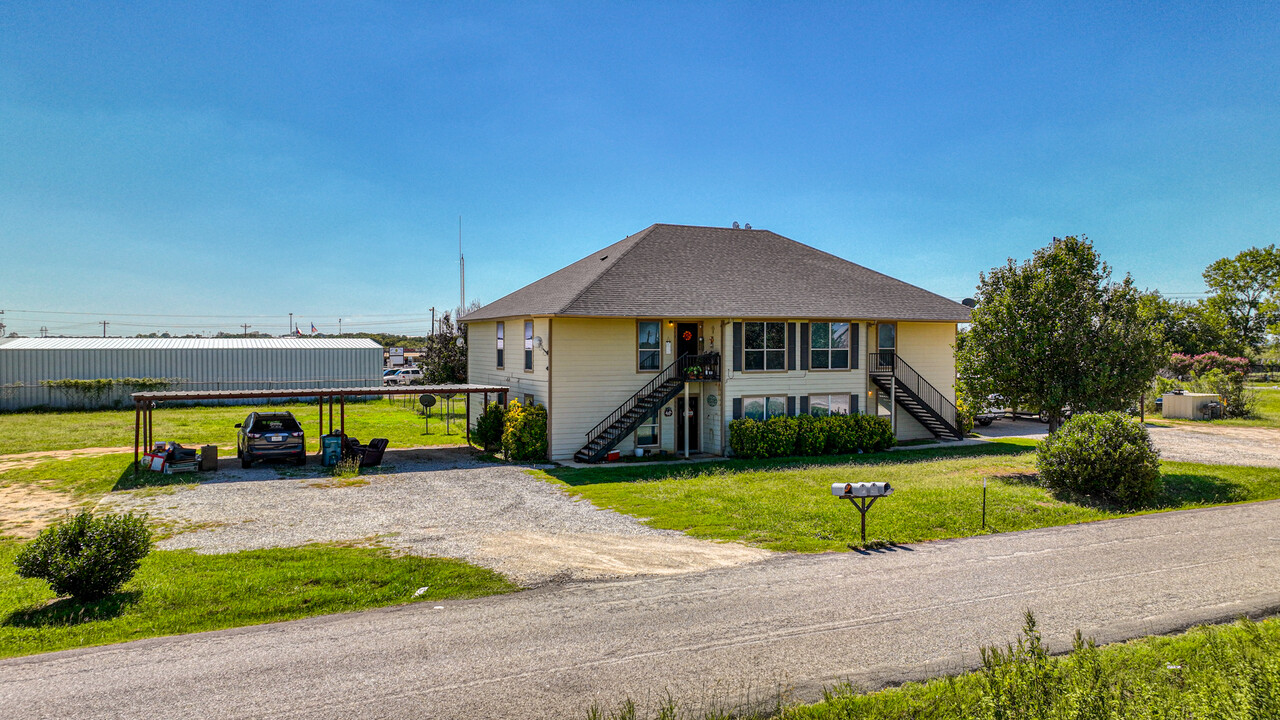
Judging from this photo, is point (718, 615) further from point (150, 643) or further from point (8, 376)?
point (8, 376)

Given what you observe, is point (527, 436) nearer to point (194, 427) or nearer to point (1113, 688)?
point (1113, 688)

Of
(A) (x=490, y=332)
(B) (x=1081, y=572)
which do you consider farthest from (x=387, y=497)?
(B) (x=1081, y=572)

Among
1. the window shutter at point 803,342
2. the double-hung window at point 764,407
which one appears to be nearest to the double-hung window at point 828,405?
the double-hung window at point 764,407

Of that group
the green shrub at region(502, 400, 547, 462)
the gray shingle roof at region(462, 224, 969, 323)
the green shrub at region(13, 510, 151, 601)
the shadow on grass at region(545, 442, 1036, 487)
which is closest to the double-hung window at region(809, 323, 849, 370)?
the gray shingle roof at region(462, 224, 969, 323)

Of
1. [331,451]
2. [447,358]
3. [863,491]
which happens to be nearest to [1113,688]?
[863,491]

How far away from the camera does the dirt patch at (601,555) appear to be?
10141 millimetres

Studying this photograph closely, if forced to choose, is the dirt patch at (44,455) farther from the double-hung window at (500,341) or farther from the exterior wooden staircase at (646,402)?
the exterior wooden staircase at (646,402)

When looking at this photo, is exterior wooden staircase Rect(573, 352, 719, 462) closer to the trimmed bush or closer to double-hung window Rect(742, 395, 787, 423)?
double-hung window Rect(742, 395, 787, 423)

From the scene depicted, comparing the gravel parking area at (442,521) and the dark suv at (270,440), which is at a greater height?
the dark suv at (270,440)

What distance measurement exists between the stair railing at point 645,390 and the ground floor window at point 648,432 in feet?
2.67

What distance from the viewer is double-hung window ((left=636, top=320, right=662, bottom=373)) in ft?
73.2

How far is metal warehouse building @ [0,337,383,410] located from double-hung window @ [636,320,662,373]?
27133 mm

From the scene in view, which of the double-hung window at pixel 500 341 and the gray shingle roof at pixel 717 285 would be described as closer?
the gray shingle roof at pixel 717 285

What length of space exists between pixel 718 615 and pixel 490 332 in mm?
21111
